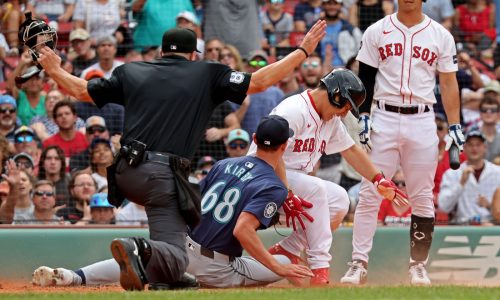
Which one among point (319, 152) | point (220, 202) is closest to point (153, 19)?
point (319, 152)

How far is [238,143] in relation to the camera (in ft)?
36.3

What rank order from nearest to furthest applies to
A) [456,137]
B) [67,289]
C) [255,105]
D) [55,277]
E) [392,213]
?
[67,289] → [55,277] → [456,137] → [392,213] → [255,105]

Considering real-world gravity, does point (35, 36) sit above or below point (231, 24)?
above

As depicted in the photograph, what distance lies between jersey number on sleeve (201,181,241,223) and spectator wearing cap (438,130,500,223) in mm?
4590

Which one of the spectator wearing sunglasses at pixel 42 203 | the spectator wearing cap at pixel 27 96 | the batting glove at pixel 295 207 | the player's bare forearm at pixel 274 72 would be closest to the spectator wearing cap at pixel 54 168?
the spectator wearing sunglasses at pixel 42 203

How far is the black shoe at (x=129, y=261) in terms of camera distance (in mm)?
6082

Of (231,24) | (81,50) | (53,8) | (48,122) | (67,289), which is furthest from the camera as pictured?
(53,8)

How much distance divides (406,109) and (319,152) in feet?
2.53

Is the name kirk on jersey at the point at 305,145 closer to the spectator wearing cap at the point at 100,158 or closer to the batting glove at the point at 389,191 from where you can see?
the batting glove at the point at 389,191

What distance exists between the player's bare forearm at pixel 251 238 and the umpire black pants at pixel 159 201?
0.36 meters

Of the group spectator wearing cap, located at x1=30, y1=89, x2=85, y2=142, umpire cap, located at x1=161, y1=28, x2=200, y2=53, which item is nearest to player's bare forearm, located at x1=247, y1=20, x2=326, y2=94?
umpire cap, located at x1=161, y1=28, x2=200, y2=53

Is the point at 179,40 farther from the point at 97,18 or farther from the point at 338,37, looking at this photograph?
the point at 338,37

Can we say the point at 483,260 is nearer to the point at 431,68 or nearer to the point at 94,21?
the point at 431,68

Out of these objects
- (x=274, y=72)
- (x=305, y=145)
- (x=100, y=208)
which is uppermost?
(x=274, y=72)
